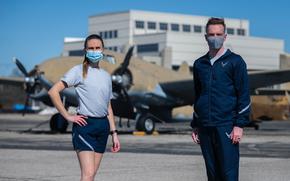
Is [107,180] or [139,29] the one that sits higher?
[139,29]

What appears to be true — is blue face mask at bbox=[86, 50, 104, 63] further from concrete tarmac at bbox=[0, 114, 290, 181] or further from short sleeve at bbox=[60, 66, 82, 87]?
concrete tarmac at bbox=[0, 114, 290, 181]

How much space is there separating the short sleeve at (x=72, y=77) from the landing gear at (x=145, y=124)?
2320 centimetres

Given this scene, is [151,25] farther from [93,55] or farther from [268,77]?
[93,55]

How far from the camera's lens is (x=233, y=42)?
11112 centimetres

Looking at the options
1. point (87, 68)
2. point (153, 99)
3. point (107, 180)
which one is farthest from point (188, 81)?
point (87, 68)

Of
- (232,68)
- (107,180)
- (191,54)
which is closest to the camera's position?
(232,68)

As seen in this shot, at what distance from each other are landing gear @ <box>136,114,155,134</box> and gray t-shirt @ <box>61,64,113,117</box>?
911 inches

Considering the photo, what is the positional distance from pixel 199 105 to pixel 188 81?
25.5m

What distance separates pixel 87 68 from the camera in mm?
7430

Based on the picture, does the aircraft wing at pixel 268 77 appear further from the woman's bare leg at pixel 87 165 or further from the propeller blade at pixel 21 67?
the woman's bare leg at pixel 87 165

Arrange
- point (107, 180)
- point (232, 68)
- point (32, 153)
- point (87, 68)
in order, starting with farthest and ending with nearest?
point (32, 153), point (107, 180), point (87, 68), point (232, 68)

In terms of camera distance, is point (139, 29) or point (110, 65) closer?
point (110, 65)

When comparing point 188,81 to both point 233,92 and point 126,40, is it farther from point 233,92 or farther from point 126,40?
point 126,40

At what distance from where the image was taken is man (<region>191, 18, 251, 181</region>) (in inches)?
270
